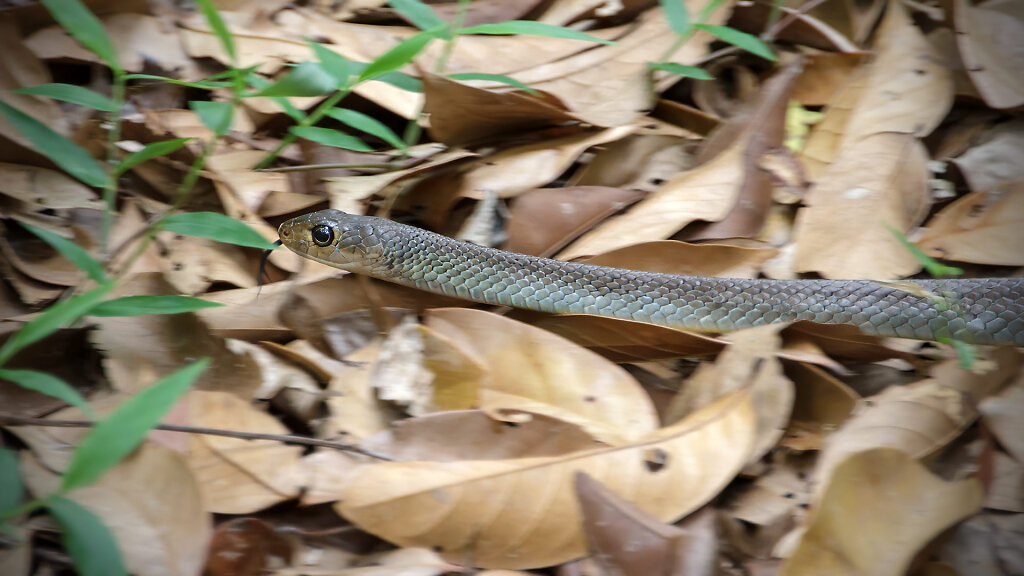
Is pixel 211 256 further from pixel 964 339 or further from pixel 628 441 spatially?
pixel 964 339

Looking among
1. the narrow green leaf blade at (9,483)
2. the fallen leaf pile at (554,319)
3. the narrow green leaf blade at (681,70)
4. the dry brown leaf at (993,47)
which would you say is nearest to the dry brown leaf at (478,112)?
the fallen leaf pile at (554,319)

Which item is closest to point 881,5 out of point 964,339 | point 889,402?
point 964,339

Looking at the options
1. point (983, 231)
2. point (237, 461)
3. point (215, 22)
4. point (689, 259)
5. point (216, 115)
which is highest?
point (215, 22)

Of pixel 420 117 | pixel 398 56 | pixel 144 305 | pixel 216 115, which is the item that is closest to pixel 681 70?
pixel 420 117

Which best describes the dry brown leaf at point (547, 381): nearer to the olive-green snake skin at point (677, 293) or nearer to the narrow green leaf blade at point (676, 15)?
the olive-green snake skin at point (677, 293)

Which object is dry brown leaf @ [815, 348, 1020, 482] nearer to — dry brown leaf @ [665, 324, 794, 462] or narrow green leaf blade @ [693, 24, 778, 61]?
dry brown leaf @ [665, 324, 794, 462]

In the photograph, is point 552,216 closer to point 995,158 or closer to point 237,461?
point 237,461

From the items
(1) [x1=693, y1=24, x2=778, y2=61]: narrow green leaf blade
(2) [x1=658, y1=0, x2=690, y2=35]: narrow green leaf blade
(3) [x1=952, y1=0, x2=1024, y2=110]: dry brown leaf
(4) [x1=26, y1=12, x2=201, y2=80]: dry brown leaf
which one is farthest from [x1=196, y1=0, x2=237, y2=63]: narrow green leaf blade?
(3) [x1=952, y1=0, x2=1024, y2=110]: dry brown leaf

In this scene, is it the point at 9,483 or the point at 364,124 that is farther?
the point at 364,124
